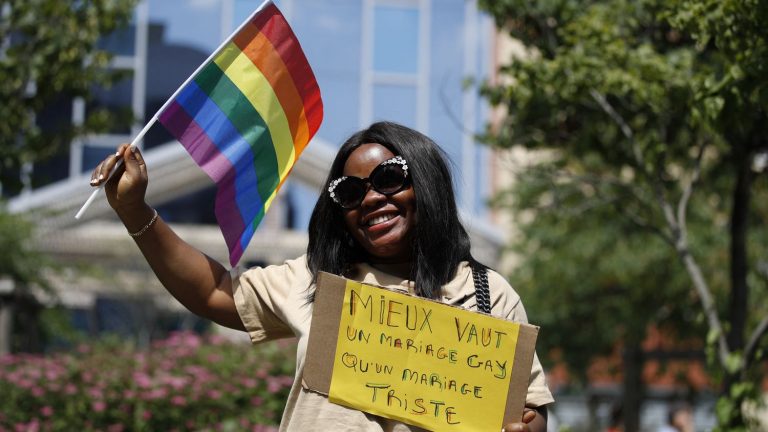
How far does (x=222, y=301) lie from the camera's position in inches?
123

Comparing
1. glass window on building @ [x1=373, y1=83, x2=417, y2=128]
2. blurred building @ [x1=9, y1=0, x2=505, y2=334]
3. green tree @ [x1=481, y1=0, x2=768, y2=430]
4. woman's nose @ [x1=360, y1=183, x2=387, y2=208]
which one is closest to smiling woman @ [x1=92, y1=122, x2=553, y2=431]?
woman's nose @ [x1=360, y1=183, x2=387, y2=208]

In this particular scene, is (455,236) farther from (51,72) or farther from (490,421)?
(51,72)

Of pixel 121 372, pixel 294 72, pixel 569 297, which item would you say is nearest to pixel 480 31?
pixel 569 297

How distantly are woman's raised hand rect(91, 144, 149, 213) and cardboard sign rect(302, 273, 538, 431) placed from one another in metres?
0.49

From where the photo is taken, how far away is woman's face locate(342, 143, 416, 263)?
3.09 meters

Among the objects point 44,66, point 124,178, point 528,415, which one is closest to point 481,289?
point 528,415

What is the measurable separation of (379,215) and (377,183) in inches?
3.1

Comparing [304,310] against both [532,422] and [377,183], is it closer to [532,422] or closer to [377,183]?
[377,183]

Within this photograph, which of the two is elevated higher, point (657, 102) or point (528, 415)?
point (657, 102)

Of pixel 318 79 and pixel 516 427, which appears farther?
pixel 318 79

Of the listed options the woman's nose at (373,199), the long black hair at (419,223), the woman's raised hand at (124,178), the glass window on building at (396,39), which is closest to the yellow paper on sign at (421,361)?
the long black hair at (419,223)

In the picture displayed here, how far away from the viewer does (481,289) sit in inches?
121

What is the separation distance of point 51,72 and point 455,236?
19.0ft

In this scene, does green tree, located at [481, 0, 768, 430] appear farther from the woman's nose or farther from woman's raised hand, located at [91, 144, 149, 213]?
woman's raised hand, located at [91, 144, 149, 213]
